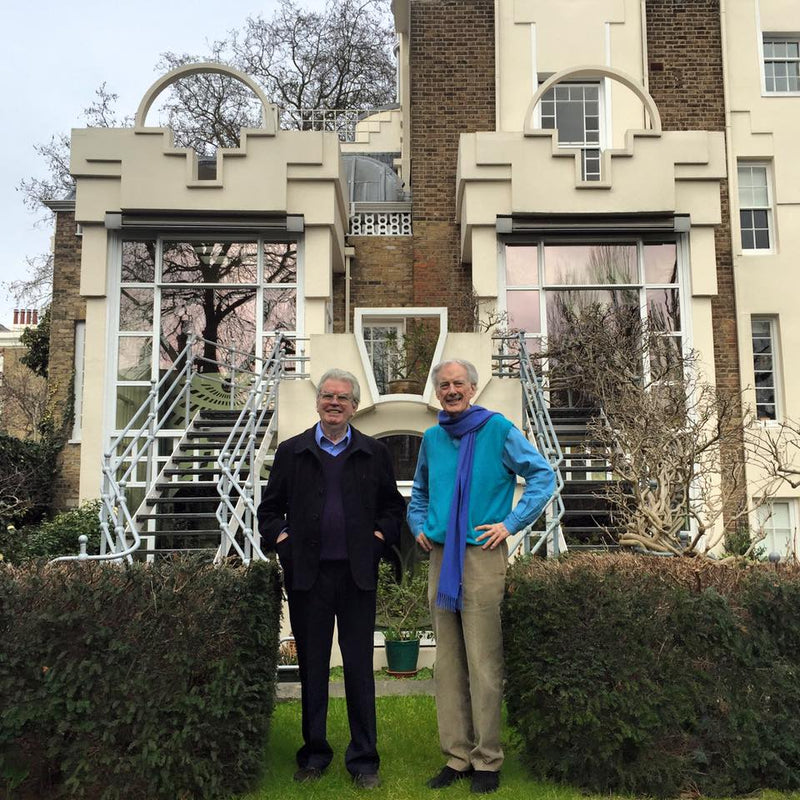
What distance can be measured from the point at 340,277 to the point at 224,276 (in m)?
2.24

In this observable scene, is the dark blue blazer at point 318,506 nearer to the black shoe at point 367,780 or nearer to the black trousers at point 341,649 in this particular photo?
the black trousers at point 341,649

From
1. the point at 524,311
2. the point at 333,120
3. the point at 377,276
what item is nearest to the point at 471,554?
the point at 524,311

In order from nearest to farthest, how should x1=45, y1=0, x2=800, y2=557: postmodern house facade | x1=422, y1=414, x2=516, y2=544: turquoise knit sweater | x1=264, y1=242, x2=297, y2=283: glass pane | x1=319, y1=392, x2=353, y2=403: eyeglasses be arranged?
1. x1=422, y1=414, x2=516, y2=544: turquoise knit sweater
2. x1=319, y1=392, x2=353, y2=403: eyeglasses
3. x1=45, y1=0, x2=800, y2=557: postmodern house facade
4. x1=264, y1=242, x2=297, y2=283: glass pane

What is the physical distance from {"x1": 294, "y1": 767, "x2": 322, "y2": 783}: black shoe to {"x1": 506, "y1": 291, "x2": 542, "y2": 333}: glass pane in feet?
29.0

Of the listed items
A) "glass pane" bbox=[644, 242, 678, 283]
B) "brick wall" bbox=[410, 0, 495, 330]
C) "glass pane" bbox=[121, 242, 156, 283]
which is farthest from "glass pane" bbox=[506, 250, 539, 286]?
"glass pane" bbox=[121, 242, 156, 283]

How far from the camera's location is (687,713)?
13.7ft

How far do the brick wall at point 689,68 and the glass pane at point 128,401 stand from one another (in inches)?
371

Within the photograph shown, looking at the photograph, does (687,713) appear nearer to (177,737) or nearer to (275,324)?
(177,737)

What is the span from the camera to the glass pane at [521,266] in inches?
502

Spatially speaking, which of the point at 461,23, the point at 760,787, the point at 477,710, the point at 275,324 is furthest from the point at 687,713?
the point at 461,23

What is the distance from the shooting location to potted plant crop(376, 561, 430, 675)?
26.7ft

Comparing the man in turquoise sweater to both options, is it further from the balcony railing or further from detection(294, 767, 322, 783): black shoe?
the balcony railing

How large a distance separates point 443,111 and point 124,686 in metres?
12.4

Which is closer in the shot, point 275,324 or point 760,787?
point 760,787
